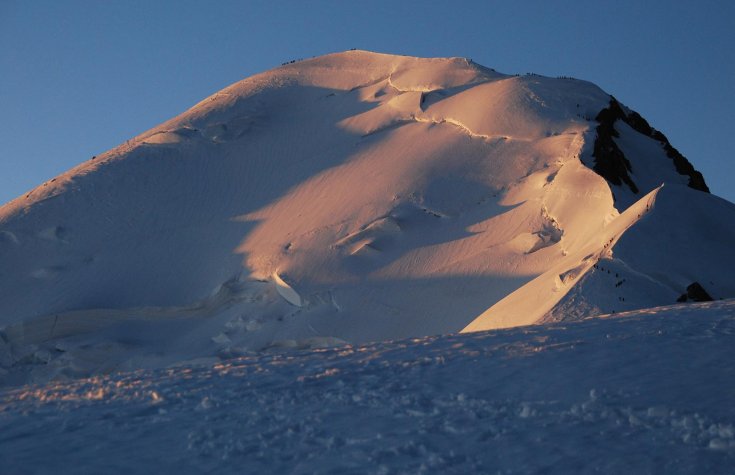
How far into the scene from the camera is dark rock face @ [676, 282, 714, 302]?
13.6 m

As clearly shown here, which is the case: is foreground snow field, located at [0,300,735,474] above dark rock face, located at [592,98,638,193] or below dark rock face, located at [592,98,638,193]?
below

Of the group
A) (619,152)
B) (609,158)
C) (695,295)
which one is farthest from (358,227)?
(695,295)

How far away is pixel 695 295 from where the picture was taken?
13.7 m

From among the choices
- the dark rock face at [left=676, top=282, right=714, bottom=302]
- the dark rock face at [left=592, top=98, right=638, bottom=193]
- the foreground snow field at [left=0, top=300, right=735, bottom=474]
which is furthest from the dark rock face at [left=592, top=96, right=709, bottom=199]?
the foreground snow field at [left=0, top=300, right=735, bottom=474]

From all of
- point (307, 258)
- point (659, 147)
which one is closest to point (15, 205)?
point (307, 258)

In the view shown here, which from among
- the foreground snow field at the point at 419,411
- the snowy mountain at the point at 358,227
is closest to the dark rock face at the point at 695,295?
the snowy mountain at the point at 358,227

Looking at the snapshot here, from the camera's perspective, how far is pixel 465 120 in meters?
22.5

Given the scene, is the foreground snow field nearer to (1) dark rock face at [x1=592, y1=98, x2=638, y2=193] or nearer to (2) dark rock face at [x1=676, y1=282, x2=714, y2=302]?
(2) dark rock face at [x1=676, y1=282, x2=714, y2=302]

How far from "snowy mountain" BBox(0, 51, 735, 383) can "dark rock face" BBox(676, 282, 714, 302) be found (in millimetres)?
84

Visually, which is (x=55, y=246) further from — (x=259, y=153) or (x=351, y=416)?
(x=351, y=416)

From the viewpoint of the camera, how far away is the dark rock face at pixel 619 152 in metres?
19.3

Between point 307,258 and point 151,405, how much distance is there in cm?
1272

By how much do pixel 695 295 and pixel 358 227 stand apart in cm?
803

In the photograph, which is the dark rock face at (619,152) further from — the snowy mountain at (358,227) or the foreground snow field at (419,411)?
the foreground snow field at (419,411)
